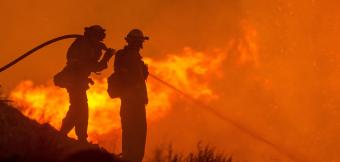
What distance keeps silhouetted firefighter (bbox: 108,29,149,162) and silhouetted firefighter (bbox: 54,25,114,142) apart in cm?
61

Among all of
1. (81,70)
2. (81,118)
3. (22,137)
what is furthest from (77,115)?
(22,137)

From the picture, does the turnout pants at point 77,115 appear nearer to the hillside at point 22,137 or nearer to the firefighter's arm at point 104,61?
the hillside at point 22,137

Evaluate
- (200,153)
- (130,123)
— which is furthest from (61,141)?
(200,153)

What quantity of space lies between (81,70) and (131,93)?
118 centimetres

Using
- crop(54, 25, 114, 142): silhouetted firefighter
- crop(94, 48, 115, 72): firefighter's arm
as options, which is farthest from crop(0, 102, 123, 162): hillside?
crop(94, 48, 115, 72): firefighter's arm

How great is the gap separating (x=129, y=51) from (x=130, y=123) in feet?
3.94

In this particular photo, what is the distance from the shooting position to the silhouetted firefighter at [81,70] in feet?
35.7

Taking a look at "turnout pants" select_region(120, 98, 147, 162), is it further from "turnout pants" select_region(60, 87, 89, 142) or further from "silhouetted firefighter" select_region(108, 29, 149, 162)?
"turnout pants" select_region(60, 87, 89, 142)

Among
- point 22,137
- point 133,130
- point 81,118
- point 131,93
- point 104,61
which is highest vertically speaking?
point 104,61

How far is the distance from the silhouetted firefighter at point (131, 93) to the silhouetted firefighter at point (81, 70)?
61 cm

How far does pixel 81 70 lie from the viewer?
10992 mm

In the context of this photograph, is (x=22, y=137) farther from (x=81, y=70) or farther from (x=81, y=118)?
(x=81, y=70)

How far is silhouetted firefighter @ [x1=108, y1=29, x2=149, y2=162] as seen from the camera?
1023 cm

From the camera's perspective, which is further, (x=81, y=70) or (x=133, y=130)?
(x=81, y=70)
